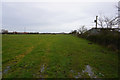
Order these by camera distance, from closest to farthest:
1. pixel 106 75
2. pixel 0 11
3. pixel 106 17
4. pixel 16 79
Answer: pixel 16 79 → pixel 106 75 → pixel 0 11 → pixel 106 17

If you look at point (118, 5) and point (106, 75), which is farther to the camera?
point (118, 5)

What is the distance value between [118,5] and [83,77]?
8898mm

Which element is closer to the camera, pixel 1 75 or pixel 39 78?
pixel 39 78

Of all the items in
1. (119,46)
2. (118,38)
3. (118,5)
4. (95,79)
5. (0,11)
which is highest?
(118,5)

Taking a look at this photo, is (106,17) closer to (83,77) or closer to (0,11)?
(83,77)

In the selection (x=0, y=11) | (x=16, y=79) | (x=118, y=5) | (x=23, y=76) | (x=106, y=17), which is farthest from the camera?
(x=106, y=17)

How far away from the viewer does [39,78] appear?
2609mm

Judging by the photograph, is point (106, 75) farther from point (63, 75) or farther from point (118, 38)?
point (118, 38)

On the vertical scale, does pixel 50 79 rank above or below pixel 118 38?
below

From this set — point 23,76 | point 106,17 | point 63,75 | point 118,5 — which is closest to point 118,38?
point 118,5

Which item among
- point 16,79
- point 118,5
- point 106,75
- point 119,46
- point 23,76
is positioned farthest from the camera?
point 118,5

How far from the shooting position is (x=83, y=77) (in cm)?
274

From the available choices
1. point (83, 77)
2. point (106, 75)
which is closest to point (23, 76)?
point (83, 77)

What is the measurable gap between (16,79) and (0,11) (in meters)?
5.57
